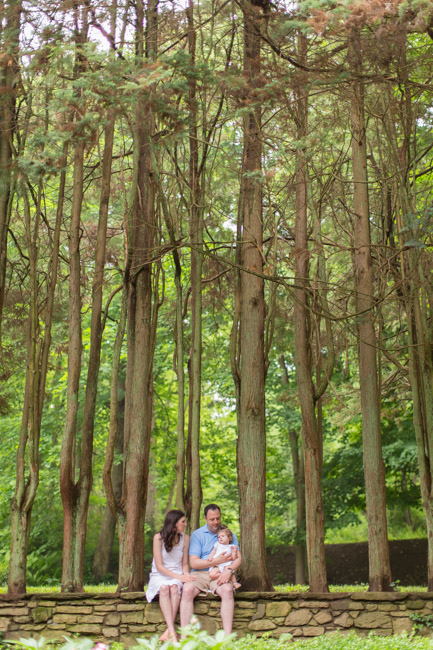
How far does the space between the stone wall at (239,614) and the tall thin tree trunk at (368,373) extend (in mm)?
358

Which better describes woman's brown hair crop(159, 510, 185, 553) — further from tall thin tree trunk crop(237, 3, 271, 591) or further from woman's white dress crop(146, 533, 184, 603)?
tall thin tree trunk crop(237, 3, 271, 591)

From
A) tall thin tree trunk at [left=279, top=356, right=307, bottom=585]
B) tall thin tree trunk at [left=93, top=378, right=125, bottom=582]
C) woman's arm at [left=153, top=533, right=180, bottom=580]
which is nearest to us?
woman's arm at [left=153, top=533, right=180, bottom=580]

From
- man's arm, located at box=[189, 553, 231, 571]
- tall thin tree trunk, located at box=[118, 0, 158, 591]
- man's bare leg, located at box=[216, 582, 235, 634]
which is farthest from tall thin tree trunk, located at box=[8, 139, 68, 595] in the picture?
man's bare leg, located at box=[216, 582, 235, 634]

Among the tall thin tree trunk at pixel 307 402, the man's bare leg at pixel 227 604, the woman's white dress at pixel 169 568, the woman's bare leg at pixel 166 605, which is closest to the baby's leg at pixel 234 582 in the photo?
the man's bare leg at pixel 227 604

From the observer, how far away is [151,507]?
1750 centimetres

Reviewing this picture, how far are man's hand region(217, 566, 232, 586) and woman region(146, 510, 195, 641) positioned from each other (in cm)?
25

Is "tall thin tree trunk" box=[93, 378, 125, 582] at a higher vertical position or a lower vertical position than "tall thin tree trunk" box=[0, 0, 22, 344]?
lower

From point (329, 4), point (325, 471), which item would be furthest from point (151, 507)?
point (329, 4)

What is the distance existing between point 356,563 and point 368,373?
1064 centimetres

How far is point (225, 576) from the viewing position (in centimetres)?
592

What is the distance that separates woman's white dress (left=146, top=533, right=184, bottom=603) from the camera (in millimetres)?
5938

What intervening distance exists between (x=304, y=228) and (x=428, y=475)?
9.43 ft

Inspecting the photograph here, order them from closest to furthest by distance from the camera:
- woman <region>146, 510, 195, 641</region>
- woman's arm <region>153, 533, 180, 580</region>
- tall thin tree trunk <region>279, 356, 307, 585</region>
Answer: woman <region>146, 510, 195, 641</region>, woman's arm <region>153, 533, 180, 580</region>, tall thin tree trunk <region>279, 356, 307, 585</region>

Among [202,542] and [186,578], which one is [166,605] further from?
[202,542]
